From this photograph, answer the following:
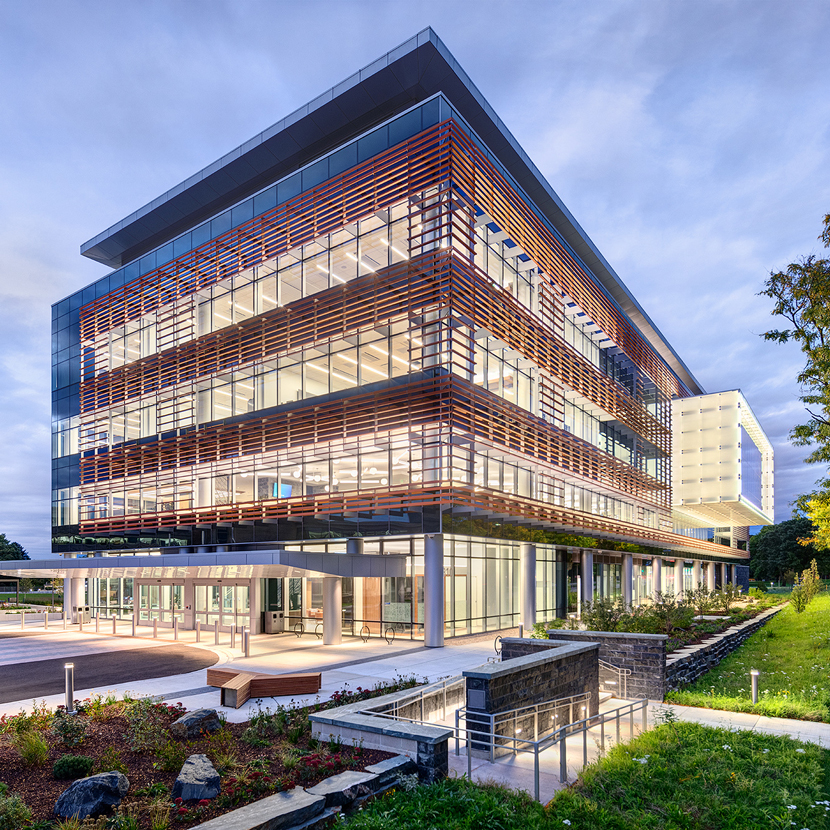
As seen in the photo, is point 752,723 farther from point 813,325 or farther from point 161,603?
point 161,603

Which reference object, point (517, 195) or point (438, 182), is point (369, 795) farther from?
point (517, 195)

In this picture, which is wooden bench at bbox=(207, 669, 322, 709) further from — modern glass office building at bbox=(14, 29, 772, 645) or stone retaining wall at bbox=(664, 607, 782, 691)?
stone retaining wall at bbox=(664, 607, 782, 691)

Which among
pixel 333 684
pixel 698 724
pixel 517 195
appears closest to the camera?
pixel 698 724

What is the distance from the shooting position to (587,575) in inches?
1737

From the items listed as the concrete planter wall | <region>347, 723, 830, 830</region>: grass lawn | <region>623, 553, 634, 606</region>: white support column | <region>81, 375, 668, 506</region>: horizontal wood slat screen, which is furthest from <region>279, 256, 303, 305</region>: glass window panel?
<region>623, 553, 634, 606</region>: white support column

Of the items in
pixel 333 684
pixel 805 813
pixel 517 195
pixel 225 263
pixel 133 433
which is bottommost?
pixel 333 684

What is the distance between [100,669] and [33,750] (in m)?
13.1

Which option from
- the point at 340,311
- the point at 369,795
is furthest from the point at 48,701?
the point at 340,311

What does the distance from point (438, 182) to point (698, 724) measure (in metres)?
21.3

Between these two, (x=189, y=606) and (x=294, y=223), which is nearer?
(x=294, y=223)

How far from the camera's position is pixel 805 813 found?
880 centimetres

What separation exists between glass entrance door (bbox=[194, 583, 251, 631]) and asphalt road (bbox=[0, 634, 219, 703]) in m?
6.06

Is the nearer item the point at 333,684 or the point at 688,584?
the point at 333,684

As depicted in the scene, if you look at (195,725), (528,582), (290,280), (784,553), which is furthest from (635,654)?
(784,553)
